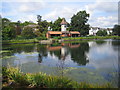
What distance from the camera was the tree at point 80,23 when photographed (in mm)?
54062

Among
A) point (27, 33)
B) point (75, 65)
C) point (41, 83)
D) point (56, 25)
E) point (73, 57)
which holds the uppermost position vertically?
point (56, 25)

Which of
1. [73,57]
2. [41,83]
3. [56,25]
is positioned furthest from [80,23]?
[41,83]

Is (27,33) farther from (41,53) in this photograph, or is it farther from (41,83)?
(41,83)

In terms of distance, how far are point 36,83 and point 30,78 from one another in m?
0.37

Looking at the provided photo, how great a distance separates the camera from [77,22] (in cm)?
5466

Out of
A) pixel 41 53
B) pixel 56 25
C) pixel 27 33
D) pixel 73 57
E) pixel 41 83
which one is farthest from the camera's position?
pixel 56 25

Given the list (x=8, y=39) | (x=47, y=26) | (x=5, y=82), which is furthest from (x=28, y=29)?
(x=5, y=82)

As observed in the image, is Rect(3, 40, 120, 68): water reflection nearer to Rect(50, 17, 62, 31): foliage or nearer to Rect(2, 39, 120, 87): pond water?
Rect(2, 39, 120, 87): pond water

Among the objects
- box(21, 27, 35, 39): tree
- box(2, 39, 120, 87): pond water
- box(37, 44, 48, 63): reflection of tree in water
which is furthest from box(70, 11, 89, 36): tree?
box(2, 39, 120, 87): pond water

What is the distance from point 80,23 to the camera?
178ft

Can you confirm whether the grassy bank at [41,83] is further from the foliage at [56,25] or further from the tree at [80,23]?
the tree at [80,23]

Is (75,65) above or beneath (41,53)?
beneath

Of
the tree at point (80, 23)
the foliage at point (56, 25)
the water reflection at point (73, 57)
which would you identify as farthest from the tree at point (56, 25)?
the water reflection at point (73, 57)

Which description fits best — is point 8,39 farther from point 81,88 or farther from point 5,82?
point 81,88
